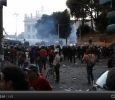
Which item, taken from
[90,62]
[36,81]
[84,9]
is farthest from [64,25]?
[36,81]

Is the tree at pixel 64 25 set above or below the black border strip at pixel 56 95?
above

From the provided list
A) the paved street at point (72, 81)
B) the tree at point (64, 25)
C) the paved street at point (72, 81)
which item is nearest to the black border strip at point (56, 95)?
the paved street at point (72, 81)

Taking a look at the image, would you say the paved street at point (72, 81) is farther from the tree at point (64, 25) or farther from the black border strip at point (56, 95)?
the tree at point (64, 25)

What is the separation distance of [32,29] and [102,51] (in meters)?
139

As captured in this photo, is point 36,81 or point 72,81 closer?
point 36,81

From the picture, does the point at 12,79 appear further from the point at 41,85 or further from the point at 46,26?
the point at 46,26

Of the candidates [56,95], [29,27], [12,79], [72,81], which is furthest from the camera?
[29,27]

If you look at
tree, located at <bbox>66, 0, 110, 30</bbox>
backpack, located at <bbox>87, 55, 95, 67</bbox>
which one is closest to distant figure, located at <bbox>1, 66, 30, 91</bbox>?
backpack, located at <bbox>87, 55, 95, 67</bbox>

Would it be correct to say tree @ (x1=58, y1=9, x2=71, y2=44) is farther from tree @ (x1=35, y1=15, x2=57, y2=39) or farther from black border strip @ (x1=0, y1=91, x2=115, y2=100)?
black border strip @ (x1=0, y1=91, x2=115, y2=100)

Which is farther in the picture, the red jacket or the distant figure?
the red jacket

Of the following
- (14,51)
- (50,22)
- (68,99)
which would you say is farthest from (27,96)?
(50,22)

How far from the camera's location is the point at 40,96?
2354 mm

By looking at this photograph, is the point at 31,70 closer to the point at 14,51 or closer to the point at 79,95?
the point at 79,95

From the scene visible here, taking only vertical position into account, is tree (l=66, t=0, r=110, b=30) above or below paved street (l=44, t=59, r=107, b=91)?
above
